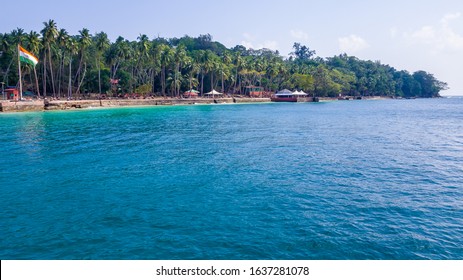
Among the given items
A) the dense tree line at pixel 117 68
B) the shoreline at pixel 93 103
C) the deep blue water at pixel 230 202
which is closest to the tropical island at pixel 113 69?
the dense tree line at pixel 117 68

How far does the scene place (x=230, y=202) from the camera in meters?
15.4

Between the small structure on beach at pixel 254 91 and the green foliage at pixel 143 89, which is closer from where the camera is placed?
the green foliage at pixel 143 89

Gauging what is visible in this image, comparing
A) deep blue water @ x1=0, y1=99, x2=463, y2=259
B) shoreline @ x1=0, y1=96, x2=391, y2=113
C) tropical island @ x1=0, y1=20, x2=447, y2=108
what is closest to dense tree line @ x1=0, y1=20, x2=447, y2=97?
tropical island @ x1=0, y1=20, x2=447, y2=108

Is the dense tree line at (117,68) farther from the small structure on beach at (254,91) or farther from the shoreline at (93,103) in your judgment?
the shoreline at (93,103)

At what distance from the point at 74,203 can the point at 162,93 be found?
9864 cm

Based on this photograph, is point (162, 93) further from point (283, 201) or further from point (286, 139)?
point (283, 201)

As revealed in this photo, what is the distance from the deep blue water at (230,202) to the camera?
11.1 metres

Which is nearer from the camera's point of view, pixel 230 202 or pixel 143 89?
pixel 230 202

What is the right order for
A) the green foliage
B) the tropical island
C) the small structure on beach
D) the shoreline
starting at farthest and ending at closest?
the small structure on beach → the green foliage → the tropical island → the shoreline

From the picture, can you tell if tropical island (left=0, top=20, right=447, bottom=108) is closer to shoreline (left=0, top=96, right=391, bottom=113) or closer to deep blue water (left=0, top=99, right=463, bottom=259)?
shoreline (left=0, top=96, right=391, bottom=113)

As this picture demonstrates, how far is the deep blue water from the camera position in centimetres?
1112

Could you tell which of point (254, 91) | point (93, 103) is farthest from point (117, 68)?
point (254, 91)

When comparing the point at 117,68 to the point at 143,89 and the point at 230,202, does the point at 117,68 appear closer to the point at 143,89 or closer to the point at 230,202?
the point at 143,89

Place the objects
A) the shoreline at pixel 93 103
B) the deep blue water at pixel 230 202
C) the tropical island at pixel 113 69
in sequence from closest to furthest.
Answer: the deep blue water at pixel 230 202 → the shoreline at pixel 93 103 → the tropical island at pixel 113 69
